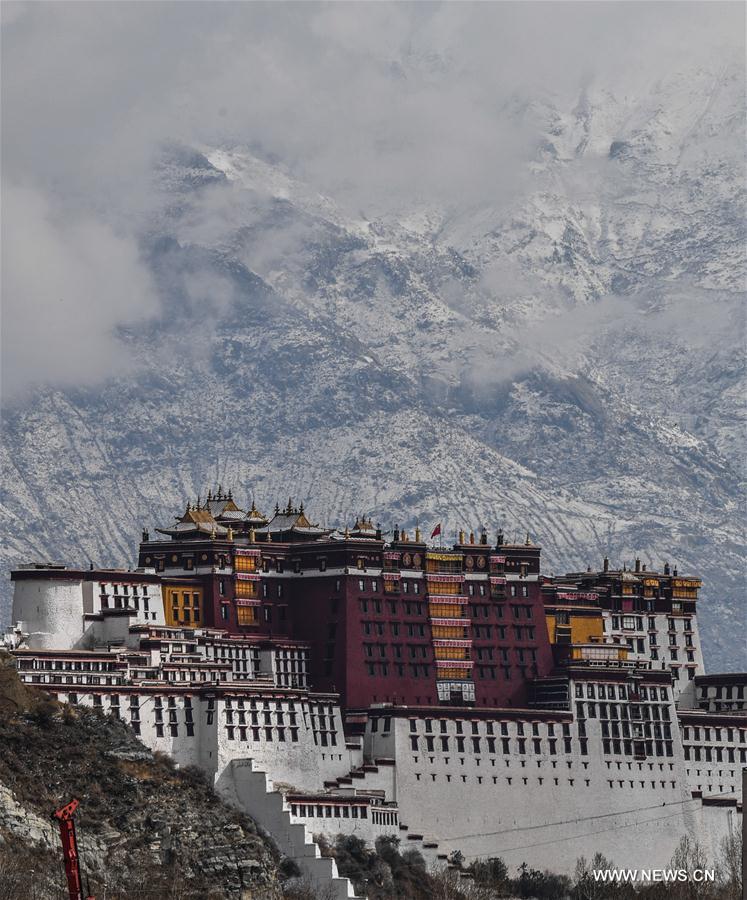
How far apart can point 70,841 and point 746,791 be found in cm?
2905

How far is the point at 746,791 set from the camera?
137875 millimetres

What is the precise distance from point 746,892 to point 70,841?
1231 inches

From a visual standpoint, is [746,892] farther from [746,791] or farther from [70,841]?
[70,841]

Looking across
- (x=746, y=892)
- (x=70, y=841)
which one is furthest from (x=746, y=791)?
(x=70, y=841)

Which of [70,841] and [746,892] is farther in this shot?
[746,892]

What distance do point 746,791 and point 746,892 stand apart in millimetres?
7740

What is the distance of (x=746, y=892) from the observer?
5655 inches

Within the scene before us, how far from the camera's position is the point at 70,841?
133 metres
